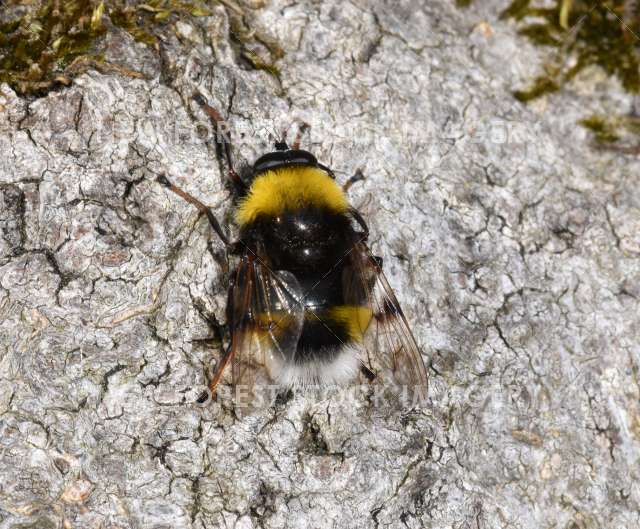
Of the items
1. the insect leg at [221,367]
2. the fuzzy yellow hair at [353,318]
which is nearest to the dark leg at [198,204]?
the insect leg at [221,367]

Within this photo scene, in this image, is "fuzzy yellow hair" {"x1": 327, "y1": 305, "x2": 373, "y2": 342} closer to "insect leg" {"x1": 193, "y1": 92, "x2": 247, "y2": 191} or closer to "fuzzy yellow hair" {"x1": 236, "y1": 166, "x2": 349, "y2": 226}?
"fuzzy yellow hair" {"x1": 236, "y1": 166, "x2": 349, "y2": 226}

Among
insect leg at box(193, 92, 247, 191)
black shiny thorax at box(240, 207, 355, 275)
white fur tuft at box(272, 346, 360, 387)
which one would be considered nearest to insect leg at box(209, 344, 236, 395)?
white fur tuft at box(272, 346, 360, 387)

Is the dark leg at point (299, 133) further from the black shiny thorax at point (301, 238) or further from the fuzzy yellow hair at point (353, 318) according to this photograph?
the fuzzy yellow hair at point (353, 318)

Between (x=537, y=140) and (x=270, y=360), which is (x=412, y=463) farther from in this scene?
(x=537, y=140)

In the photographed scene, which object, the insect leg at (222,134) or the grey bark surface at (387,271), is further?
the insect leg at (222,134)

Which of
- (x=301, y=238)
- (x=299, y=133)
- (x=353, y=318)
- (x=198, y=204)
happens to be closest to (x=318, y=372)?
(x=353, y=318)

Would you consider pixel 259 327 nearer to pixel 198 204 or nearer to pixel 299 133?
pixel 198 204
